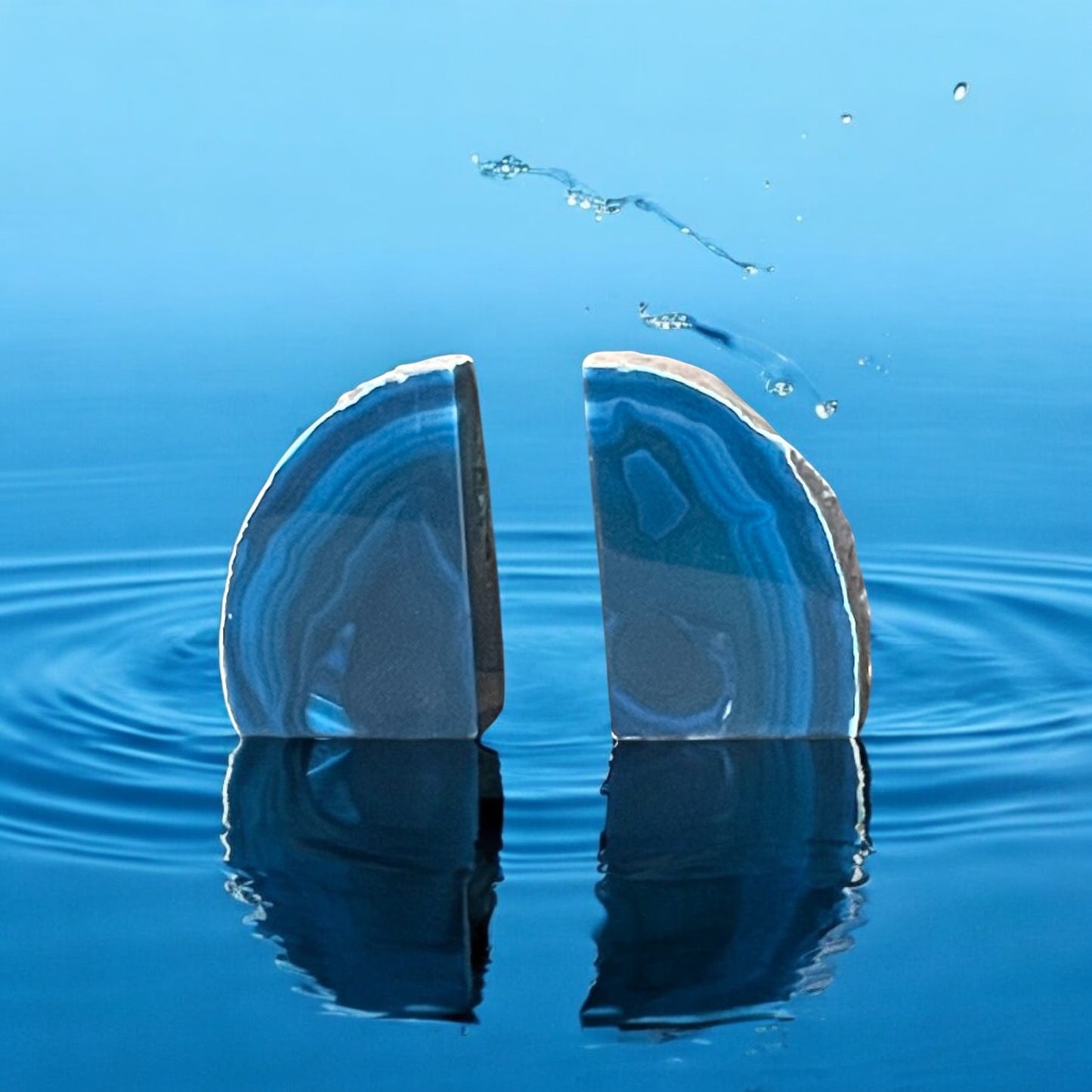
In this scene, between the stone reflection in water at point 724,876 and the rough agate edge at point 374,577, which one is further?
the rough agate edge at point 374,577

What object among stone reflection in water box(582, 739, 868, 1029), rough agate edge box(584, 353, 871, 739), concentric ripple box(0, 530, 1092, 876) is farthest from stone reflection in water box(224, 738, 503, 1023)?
rough agate edge box(584, 353, 871, 739)

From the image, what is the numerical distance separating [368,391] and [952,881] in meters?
1.22

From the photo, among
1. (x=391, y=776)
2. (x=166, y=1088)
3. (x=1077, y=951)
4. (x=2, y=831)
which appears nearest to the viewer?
(x=166, y=1088)

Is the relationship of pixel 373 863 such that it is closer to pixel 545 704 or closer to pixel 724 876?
pixel 724 876

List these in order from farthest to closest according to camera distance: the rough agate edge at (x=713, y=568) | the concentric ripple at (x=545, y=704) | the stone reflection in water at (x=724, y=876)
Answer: the rough agate edge at (x=713, y=568) < the concentric ripple at (x=545, y=704) < the stone reflection in water at (x=724, y=876)

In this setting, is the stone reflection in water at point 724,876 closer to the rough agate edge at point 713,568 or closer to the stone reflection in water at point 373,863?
the rough agate edge at point 713,568

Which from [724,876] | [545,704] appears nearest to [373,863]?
[724,876]

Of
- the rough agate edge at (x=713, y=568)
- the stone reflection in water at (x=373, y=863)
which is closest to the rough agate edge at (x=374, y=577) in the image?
the stone reflection in water at (x=373, y=863)

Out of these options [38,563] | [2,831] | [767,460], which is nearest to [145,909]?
[2,831]

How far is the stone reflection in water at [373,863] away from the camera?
2.49 m

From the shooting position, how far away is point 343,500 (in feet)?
10.7

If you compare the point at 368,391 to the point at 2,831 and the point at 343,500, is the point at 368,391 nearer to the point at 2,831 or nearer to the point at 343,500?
the point at 343,500

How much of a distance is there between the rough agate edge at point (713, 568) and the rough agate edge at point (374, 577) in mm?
220

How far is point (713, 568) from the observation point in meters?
3.21
